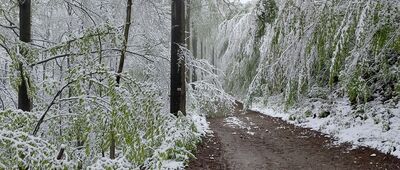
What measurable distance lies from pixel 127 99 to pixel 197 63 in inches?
251

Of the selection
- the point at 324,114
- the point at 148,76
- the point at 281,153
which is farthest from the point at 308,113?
the point at 148,76

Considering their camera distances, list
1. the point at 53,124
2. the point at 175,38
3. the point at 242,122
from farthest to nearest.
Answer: the point at 242,122 < the point at 175,38 < the point at 53,124

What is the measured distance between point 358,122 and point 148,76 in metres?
5.91

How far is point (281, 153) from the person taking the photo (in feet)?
27.4

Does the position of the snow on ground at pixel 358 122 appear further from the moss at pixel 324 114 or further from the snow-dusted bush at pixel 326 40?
the snow-dusted bush at pixel 326 40

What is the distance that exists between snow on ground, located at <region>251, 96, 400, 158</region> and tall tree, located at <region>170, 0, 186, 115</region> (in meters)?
2.39

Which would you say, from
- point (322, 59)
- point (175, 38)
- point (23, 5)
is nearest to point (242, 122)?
point (175, 38)

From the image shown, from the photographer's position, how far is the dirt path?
7000 millimetres

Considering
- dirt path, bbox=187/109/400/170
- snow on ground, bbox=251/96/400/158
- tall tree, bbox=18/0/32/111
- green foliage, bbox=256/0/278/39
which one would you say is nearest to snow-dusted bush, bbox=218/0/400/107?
green foliage, bbox=256/0/278/39

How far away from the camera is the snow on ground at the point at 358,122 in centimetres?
788

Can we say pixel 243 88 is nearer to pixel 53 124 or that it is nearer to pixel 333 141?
pixel 333 141

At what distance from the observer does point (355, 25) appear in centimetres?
474

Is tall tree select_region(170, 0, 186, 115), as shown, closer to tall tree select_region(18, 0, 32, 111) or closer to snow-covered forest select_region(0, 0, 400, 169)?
snow-covered forest select_region(0, 0, 400, 169)

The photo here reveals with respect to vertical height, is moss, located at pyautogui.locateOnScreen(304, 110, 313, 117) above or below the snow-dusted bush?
below
